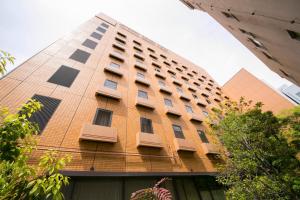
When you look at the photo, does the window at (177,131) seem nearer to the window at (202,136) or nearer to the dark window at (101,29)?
the window at (202,136)

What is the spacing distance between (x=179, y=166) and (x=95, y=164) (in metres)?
5.50

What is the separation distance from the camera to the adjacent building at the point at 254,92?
74.1ft

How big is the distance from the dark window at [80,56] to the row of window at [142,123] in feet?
18.3

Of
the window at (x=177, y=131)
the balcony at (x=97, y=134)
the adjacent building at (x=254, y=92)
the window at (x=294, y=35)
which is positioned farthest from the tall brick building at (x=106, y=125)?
the adjacent building at (x=254, y=92)

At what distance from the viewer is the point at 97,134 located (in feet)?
25.3

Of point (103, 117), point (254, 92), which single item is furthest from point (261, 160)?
point (254, 92)

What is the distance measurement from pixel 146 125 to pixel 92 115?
157 inches

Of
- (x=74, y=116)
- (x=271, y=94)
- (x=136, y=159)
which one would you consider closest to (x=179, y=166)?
(x=136, y=159)

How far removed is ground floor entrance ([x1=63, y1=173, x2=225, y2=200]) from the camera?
6332 mm

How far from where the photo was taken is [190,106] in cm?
1711

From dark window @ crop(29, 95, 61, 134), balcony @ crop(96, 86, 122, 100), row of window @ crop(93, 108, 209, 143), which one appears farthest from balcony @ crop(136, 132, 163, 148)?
dark window @ crop(29, 95, 61, 134)

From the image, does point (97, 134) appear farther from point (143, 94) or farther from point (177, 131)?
point (177, 131)

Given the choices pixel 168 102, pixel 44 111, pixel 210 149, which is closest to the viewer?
pixel 44 111

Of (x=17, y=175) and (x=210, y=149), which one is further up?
(x=210, y=149)
